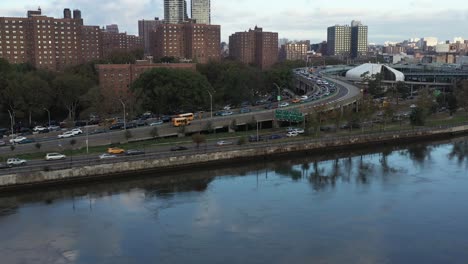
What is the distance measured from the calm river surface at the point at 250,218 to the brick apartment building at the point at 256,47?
91.0 metres

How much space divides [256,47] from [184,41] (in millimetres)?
29220

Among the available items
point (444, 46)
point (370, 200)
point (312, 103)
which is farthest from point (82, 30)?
point (444, 46)

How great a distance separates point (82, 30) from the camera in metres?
83.9

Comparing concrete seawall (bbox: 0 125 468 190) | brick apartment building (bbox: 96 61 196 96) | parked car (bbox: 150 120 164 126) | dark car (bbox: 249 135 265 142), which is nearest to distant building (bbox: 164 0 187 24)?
brick apartment building (bbox: 96 61 196 96)

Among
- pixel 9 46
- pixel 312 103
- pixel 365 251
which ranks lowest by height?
pixel 365 251

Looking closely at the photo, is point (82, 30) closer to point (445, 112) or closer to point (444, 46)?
point (445, 112)

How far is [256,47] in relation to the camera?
12100 centimetres

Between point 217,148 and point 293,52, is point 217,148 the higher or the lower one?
the lower one

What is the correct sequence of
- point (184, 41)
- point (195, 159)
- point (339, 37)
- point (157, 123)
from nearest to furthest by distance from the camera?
point (195, 159)
point (157, 123)
point (184, 41)
point (339, 37)

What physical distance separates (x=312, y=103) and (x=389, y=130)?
8942mm

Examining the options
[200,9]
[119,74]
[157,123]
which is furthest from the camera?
[200,9]

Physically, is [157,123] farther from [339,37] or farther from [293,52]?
[339,37]

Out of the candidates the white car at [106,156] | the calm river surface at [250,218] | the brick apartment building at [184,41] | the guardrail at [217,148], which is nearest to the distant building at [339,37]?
the brick apartment building at [184,41]

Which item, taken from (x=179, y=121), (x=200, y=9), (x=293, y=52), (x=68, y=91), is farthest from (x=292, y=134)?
(x=293, y=52)
